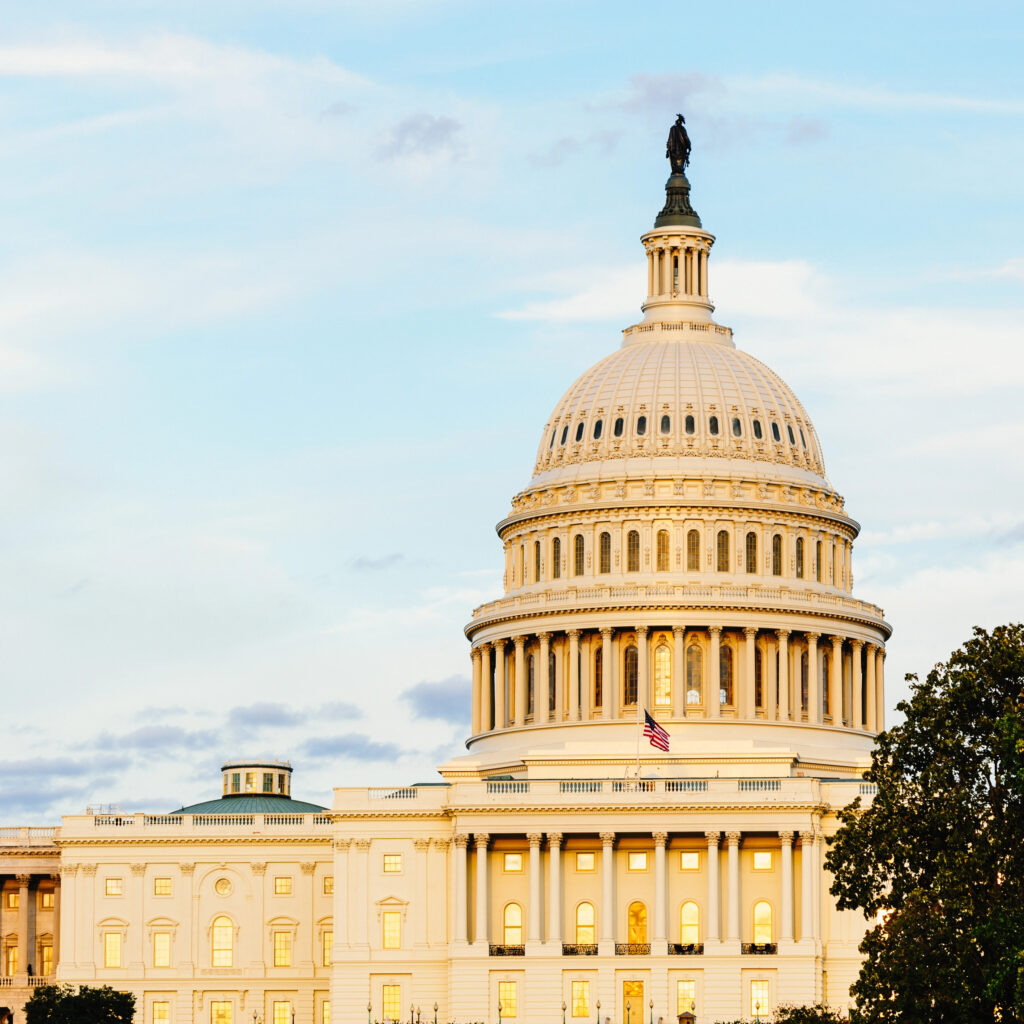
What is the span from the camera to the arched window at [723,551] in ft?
645

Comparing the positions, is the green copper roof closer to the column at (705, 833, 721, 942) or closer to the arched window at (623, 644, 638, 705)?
the arched window at (623, 644, 638, 705)

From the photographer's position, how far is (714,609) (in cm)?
19275

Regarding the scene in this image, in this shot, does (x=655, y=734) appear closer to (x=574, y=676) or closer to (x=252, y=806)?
(x=574, y=676)

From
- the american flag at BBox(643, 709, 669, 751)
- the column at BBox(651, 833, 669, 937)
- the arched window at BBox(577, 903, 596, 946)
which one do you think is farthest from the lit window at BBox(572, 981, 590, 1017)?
the american flag at BBox(643, 709, 669, 751)

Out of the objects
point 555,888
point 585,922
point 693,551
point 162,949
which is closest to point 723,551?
point 693,551

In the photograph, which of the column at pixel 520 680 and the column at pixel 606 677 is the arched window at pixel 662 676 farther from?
the column at pixel 520 680

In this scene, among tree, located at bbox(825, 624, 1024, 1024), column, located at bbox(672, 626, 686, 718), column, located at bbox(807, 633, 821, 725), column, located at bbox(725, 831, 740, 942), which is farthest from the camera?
column, located at bbox(807, 633, 821, 725)

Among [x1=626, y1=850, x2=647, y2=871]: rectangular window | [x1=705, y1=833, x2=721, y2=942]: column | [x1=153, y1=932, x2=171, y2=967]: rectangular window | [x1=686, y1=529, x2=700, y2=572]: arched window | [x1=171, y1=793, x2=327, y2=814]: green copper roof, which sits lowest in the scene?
[x1=153, y1=932, x2=171, y2=967]: rectangular window

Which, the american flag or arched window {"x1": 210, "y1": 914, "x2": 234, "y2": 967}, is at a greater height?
the american flag

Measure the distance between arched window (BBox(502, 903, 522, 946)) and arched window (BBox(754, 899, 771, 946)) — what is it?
41.9ft

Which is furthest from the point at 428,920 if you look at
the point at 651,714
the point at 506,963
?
the point at 651,714

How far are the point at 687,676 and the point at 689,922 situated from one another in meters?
23.1

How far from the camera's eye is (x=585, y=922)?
17525cm

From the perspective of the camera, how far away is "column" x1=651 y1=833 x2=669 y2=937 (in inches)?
6762
